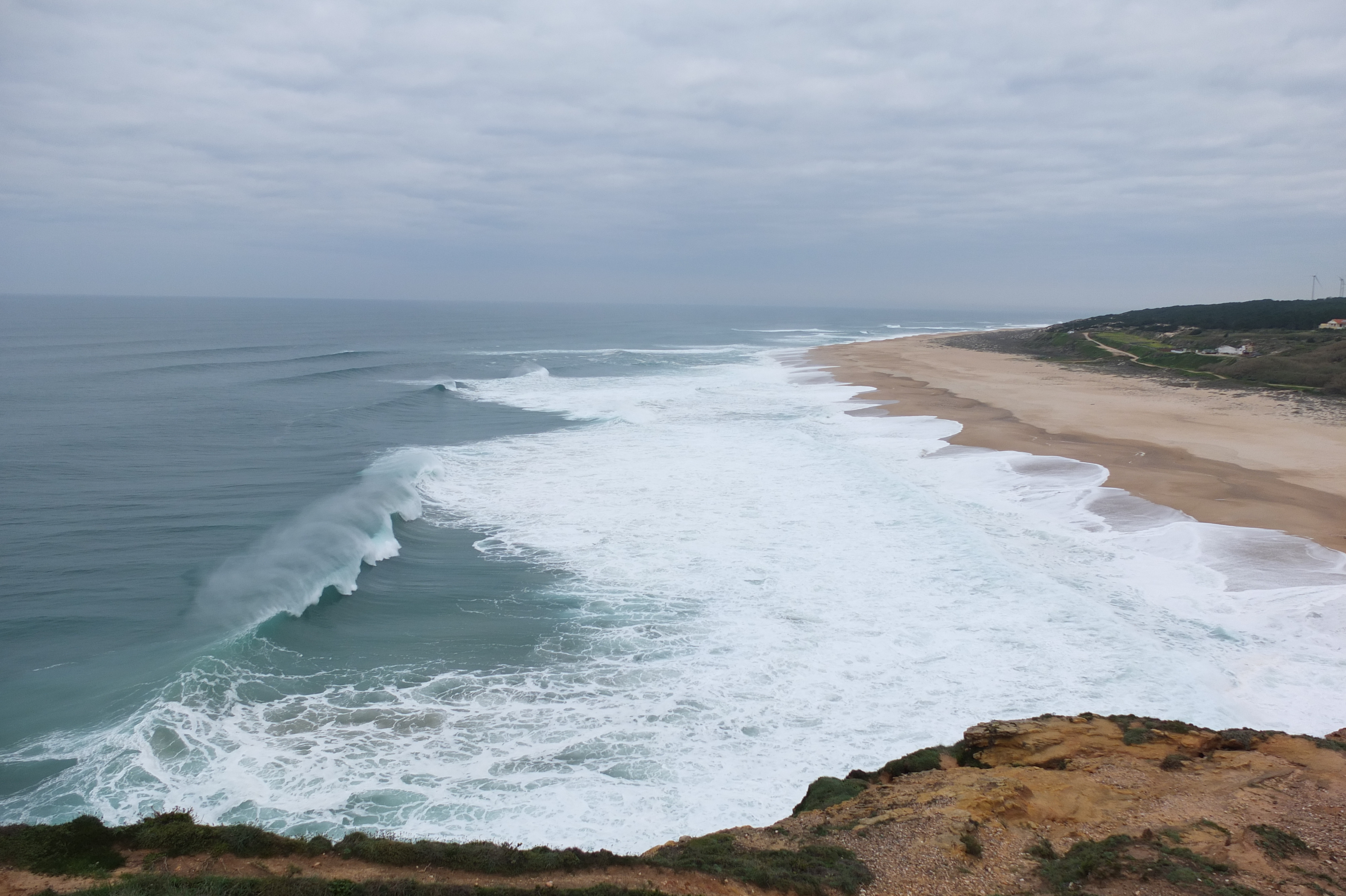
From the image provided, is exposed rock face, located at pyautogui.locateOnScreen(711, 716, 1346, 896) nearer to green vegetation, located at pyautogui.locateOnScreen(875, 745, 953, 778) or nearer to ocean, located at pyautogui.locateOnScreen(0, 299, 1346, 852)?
green vegetation, located at pyautogui.locateOnScreen(875, 745, 953, 778)

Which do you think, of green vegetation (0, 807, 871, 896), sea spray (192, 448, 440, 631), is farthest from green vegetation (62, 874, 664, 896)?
sea spray (192, 448, 440, 631)

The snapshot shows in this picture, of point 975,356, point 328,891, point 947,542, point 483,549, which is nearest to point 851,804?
point 328,891

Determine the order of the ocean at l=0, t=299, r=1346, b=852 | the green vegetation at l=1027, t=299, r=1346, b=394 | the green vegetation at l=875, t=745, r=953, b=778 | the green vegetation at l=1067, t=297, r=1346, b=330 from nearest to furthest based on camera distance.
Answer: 1. the green vegetation at l=875, t=745, r=953, b=778
2. the ocean at l=0, t=299, r=1346, b=852
3. the green vegetation at l=1027, t=299, r=1346, b=394
4. the green vegetation at l=1067, t=297, r=1346, b=330

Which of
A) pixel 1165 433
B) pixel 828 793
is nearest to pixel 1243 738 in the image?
pixel 828 793

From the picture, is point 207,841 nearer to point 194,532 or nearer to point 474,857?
point 474,857

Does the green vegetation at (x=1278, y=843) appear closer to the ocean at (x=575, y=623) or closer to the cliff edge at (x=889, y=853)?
the cliff edge at (x=889, y=853)

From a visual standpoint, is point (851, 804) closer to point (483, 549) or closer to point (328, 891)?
point (328, 891)

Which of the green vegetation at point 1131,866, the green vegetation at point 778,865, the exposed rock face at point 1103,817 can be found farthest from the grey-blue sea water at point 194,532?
the green vegetation at point 1131,866
